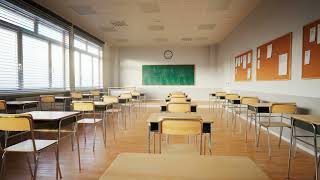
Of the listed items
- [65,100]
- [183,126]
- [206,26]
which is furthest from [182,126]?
[206,26]

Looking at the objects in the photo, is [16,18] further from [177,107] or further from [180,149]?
[180,149]

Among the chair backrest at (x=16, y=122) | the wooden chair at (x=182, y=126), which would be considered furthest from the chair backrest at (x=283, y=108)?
the chair backrest at (x=16, y=122)

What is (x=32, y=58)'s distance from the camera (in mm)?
5484

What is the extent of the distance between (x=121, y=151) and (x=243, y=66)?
516 cm

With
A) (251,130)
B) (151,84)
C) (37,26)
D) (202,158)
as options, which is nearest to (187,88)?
(151,84)

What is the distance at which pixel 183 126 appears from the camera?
1875 mm

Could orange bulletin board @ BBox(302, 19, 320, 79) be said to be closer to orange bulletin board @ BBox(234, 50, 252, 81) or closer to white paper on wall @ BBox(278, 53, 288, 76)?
white paper on wall @ BBox(278, 53, 288, 76)

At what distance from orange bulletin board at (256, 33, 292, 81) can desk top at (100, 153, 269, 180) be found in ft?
12.9

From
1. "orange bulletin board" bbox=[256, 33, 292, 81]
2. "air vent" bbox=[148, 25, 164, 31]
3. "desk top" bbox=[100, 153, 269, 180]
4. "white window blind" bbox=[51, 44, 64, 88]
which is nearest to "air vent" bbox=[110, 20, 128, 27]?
"air vent" bbox=[148, 25, 164, 31]

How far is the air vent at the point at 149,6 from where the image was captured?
18.3 ft

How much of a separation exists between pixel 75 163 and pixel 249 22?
5901mm

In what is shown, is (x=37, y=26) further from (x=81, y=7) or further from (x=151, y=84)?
(x=151, y=84)

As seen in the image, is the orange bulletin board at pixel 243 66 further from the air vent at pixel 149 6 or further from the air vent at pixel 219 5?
the air vent at pixel 149 6

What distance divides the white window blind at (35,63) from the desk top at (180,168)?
518cm
